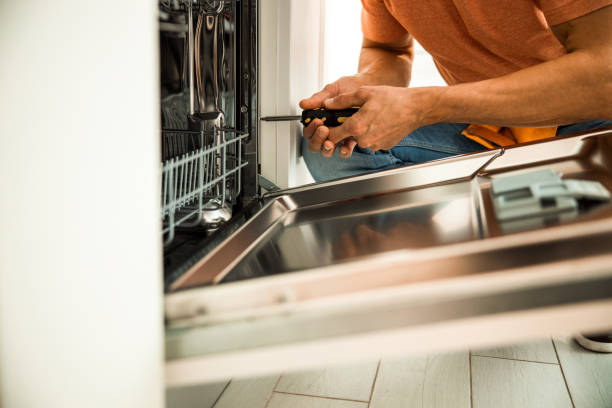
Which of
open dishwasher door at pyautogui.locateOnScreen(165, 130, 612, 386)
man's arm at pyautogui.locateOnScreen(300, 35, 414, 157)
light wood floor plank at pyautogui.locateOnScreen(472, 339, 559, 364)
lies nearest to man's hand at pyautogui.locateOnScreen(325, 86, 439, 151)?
man's arm at pyautogui.locateOnScreen(300, 35, 414, 157)

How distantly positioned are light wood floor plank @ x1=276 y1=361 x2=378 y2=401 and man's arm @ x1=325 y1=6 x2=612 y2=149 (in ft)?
1.70

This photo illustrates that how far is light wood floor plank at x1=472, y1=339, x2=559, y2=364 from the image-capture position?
1.25 m

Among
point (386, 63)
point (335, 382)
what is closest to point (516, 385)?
point (335, 382)

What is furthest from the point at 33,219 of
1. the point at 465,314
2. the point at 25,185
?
the point at 465,314

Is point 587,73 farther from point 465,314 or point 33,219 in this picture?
point 33,219

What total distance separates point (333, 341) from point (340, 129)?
0.62 metres

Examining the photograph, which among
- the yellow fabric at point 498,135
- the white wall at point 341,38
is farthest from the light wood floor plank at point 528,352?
the white wall at point 341,38

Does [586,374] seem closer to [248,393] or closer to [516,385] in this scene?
[516,385]

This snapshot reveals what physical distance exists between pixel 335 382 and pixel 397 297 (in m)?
0.72

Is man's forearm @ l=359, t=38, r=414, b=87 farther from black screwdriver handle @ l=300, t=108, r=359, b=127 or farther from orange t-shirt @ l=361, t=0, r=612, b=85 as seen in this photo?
black screwdriver handle @ l=300, t=108, r=359, b=127

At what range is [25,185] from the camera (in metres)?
0.48

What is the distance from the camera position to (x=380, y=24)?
149cm

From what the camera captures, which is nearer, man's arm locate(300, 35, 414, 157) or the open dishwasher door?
the open dishwasher door

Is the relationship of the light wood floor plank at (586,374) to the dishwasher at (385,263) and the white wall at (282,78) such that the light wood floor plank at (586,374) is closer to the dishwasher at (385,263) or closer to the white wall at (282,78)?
the dishwasher at (385,263)
